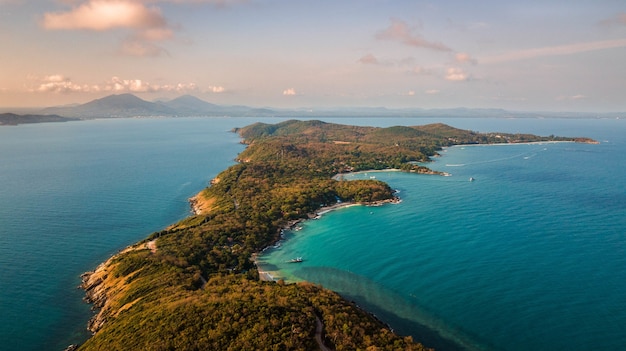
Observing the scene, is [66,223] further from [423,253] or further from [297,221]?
[423,253]

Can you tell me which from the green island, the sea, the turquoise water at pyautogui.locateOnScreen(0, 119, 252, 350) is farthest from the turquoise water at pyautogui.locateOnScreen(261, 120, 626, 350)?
the turquoise water at pyautogui.locateOnScreen(0, 119, 252, 350)

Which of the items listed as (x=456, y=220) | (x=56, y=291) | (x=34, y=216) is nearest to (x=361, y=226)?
(x=456, y=220)

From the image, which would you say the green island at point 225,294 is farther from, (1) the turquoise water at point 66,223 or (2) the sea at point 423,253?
(2) the sea at point 423,253

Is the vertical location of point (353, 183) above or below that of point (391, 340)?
above

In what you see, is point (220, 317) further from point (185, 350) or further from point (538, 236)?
point (538, 236)

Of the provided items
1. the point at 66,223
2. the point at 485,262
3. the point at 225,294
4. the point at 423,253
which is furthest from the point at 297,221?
the point at 66,223
